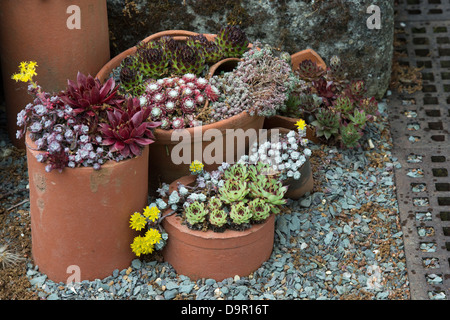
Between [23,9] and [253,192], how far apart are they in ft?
5.45

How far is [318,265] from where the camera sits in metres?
3.49

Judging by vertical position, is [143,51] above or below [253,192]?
above

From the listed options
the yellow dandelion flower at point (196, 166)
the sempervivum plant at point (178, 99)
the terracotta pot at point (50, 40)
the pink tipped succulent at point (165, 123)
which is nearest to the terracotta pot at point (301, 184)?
the yellow dandelion flower at point (196, 166)

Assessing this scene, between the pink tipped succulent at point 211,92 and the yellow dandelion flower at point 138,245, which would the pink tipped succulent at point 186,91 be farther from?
the yellow dandelion flower at point 138,245

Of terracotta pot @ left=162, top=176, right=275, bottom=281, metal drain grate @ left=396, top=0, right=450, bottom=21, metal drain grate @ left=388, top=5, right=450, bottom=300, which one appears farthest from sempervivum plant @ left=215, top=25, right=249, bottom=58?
metal drain grate @ left=396, top=0, right=450, bottom=21

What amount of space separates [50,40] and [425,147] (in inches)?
96.0

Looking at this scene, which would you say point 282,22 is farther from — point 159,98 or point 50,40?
point 50,40

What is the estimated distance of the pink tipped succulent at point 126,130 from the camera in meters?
3.12

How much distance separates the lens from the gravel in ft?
10.9

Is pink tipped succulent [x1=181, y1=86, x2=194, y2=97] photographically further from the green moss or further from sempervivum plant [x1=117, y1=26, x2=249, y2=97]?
the green moss

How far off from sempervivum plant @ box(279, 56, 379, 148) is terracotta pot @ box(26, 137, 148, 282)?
50.0 inches

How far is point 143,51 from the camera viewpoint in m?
3.77
